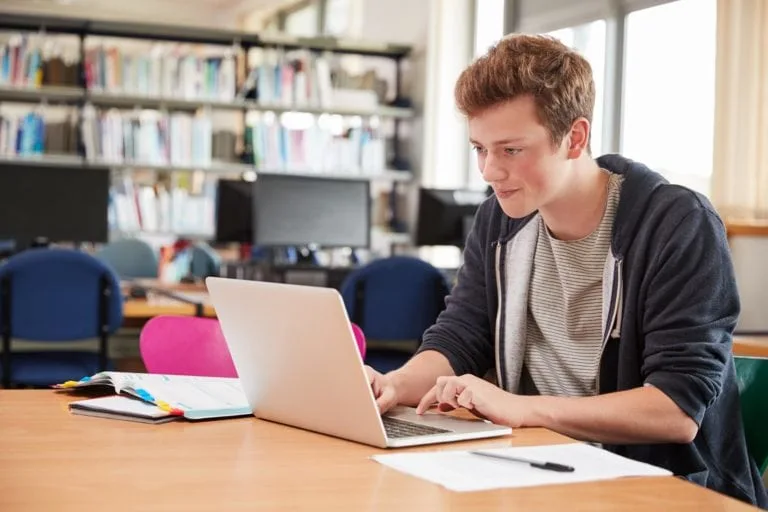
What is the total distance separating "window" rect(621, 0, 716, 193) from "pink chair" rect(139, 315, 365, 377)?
127 inches

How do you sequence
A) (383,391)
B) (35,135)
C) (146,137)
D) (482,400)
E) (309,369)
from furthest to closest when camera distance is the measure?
(146,137), (35,135), (383,391), (482,400), (309,369)

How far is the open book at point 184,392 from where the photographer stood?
5.36 feet

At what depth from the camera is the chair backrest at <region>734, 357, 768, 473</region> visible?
1835 mm

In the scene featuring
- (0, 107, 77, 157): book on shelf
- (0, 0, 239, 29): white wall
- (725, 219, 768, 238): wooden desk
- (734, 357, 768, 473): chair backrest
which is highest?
(0, 0, 239, 29): white wall

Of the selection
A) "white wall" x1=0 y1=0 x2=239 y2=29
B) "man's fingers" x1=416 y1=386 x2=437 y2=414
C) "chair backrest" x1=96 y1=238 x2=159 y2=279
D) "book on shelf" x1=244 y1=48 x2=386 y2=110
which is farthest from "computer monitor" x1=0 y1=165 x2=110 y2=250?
"white wall" x1=0 y1=0 x2=239 y2=29

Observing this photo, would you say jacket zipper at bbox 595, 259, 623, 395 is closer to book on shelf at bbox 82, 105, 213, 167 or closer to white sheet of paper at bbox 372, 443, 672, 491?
white sheet of paper at bbox 372, 443, 672, 491

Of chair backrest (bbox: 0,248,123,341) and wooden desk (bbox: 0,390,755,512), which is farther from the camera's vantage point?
chair backrest (bbox: 0,248,123,341)

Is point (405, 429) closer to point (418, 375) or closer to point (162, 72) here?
point (418, 375)

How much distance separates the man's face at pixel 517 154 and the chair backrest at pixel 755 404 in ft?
1.48

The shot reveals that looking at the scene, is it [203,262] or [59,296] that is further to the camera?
[203,262]

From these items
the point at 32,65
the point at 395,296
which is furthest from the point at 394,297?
the point at 32,65

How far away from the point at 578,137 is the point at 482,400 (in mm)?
494

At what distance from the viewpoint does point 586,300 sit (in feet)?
6.25

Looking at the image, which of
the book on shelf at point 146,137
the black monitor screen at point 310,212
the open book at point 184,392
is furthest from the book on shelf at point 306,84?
the open book at point 184,392
